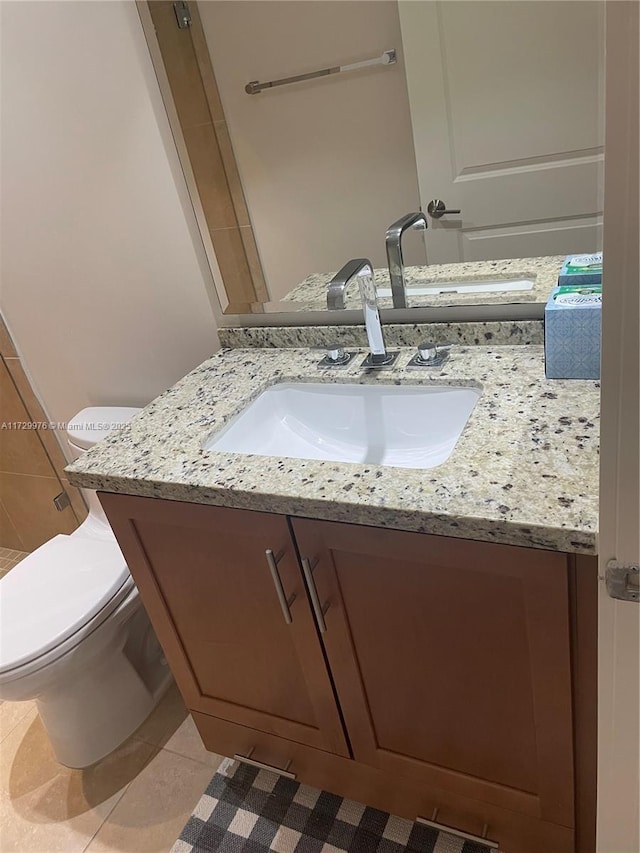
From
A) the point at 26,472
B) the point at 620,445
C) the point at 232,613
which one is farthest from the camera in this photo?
the point at 26,472

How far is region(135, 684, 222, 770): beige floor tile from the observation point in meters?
1.60

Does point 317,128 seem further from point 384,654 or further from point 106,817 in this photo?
point 106,817

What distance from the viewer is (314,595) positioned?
1.03 meters

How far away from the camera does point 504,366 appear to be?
1.16 m

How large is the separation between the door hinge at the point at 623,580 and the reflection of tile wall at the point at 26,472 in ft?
5.70

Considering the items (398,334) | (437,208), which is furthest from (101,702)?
(437,208)

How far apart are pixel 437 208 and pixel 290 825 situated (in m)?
1.34

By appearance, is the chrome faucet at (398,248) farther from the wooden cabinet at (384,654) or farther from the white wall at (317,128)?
the wooden cabinet at (384,654)

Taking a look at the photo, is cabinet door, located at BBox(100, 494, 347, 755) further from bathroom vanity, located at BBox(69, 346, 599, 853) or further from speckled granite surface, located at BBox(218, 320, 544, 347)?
speckled granite surface, located at BBox(218, 320, 544, 347)

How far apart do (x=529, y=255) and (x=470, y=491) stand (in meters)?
0.58

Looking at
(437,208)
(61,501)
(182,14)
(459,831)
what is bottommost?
(459,831)

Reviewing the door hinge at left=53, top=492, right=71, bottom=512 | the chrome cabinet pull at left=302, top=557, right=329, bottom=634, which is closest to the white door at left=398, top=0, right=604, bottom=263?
the chrome cabinet pull at left=302, top=557, right=329, bottom=634

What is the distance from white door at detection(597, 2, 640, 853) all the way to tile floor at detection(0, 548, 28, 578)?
2232mm

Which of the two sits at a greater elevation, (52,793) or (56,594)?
(56,594)
